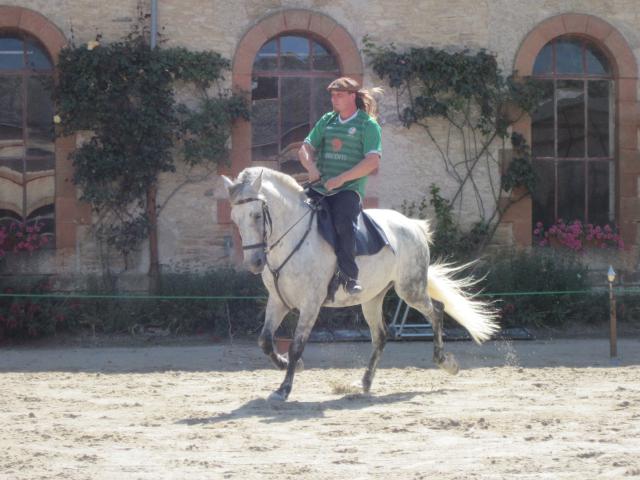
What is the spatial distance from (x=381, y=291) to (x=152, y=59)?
214 inches

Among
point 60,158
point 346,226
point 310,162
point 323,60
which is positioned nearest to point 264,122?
point 323,60

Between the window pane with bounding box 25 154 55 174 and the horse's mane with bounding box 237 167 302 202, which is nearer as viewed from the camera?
the horse's mane with bounding box 237 167 302 202

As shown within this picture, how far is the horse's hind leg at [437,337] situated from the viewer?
31.6 feet

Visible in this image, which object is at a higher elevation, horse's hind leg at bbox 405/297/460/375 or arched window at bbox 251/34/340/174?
arched window at bbox 251/34/340/174

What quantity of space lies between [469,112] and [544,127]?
117 centimetres

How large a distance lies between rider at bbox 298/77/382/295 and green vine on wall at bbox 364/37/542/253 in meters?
5.20

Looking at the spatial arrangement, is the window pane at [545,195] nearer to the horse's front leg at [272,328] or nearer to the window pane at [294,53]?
the window pane at [294,53]

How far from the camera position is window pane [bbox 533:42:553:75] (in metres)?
14.6

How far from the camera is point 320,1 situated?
13961 mm

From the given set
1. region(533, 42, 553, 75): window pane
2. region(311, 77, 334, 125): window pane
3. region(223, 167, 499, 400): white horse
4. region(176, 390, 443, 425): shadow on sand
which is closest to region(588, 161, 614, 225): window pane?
region(533, 42, 553, 75): window pane

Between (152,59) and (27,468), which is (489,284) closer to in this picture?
(152,59)

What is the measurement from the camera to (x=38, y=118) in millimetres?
13805

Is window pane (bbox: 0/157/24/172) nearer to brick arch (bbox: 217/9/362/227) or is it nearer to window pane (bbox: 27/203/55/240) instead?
window pane (bbox: 27/203/55/240)

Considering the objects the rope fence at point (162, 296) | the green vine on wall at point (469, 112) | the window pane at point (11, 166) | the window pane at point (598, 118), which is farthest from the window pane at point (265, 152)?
the window pane at point (598, 118)
